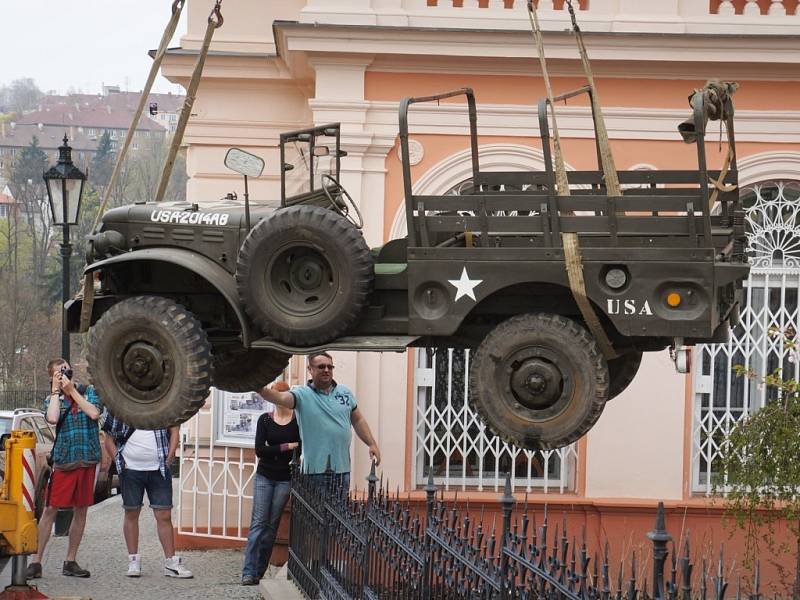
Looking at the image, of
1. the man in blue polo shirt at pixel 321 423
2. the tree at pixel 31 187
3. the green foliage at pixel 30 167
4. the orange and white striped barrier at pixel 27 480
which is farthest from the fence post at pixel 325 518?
the green foliage at pixel 30 167

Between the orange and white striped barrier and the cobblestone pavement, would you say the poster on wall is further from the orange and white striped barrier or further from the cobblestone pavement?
the orange and white striped barrier

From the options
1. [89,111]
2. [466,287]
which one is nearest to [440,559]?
[466,287]

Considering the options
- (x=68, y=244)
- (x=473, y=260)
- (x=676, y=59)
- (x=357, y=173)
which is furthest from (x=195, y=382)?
(x=68, y=244)

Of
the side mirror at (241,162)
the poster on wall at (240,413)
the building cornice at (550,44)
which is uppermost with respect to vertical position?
the building cornice at (550,44)

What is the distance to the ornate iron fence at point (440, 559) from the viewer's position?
5.37 metres

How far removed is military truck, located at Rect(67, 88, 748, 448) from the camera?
6.12 m

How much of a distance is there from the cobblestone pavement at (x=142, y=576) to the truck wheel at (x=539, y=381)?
559 cm

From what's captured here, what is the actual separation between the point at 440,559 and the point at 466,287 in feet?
4.78

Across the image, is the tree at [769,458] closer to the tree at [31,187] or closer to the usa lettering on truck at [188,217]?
the usa lettering on truck at [188,217]

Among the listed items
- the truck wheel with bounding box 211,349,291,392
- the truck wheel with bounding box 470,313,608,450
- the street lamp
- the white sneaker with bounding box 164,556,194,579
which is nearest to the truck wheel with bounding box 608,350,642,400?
the truck wheel with bounding box 470,313,608,450

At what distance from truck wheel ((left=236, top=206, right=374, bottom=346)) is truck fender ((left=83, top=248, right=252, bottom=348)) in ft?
0.28

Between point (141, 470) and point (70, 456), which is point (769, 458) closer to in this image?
point (141, 470)

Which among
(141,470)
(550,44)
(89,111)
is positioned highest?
(89,111)

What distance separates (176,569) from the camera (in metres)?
12.3
